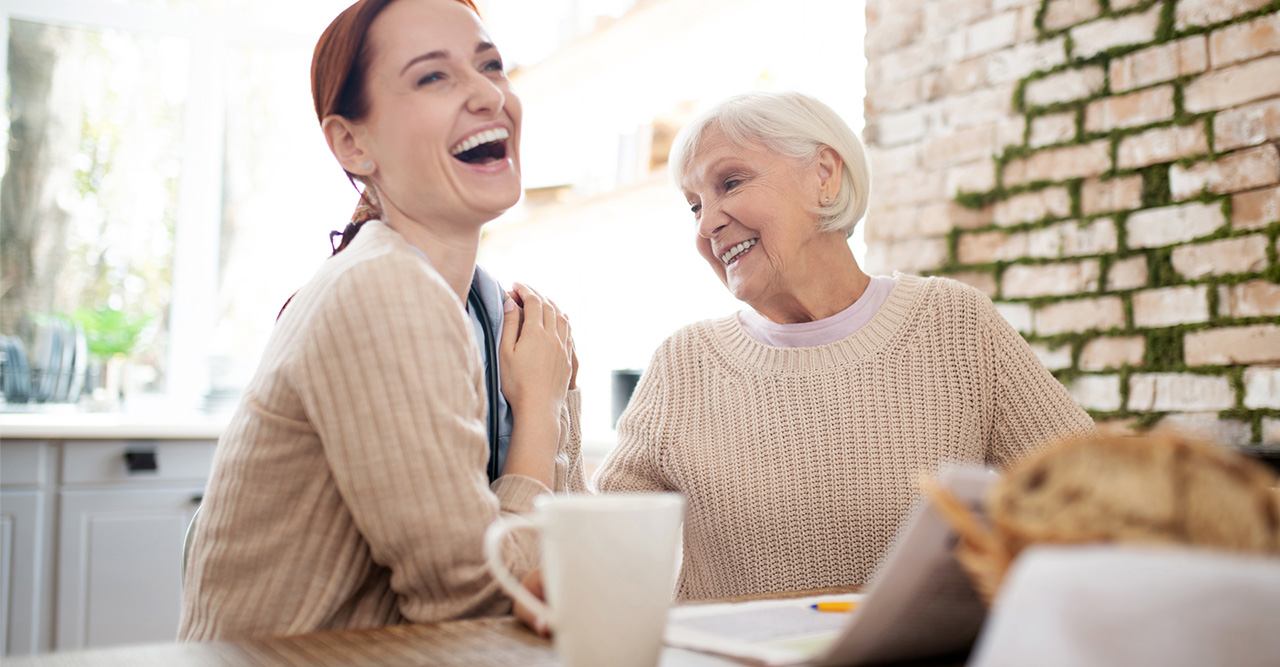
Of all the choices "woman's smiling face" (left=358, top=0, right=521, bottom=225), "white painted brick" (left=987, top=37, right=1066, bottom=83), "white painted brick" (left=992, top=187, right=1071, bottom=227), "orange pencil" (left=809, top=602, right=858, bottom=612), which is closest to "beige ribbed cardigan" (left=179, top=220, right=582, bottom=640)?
"woman's smiling face" (left=358, top=0, right=521, bottom=225)

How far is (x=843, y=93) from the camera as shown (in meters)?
2.79

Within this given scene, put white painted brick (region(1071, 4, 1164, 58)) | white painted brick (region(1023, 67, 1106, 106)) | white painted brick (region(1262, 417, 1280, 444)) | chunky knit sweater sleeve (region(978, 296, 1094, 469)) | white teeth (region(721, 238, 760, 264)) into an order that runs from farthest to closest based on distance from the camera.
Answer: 1. white painted brick (region(1023, 67, 1106, 106))
2. white painted brick (region(1071, 4, 1164, 58))
3. white painted brick (region(1262, 417, 1280, 444))
4. white teeth (region(721, 238, 760, 264))
5. chunky knit sweater sleeve (region(978, 296, 1094, 469))

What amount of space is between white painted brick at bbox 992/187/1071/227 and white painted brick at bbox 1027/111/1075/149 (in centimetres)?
11

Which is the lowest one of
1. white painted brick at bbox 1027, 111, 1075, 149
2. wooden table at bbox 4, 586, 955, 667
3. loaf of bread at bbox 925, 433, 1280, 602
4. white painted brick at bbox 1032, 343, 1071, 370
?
wooden table at bbox 4, 586, 955, 667

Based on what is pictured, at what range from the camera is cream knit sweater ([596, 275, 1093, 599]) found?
133 cm

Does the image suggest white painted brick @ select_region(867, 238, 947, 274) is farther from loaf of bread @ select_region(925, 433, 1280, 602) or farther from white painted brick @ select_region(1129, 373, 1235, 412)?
loaf of bread @ select_region(925, 433, 1280, 602)

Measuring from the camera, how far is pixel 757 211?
150 centimetres

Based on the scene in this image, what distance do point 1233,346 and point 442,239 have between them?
60.8 inches

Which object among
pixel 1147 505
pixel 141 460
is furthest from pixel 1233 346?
pixel 141 460

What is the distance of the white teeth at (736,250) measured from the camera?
1.53m

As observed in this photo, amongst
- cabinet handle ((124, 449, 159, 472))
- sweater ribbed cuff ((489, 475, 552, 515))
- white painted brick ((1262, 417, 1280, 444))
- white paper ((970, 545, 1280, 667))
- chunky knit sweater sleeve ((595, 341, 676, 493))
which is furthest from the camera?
cabinet handle ((124, 449, 159, 472))

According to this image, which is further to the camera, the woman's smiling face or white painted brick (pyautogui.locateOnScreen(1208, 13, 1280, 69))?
white painted brick (pyautogui.locateOnScreen(1208, 13, 1280, 69))

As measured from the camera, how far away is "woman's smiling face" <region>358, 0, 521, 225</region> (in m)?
1.02

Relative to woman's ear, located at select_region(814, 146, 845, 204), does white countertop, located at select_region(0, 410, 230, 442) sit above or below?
below
